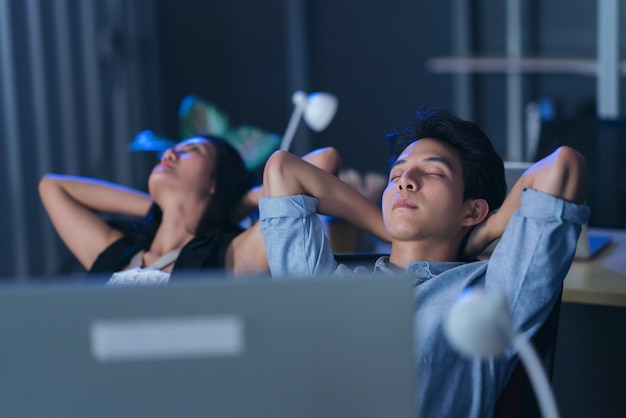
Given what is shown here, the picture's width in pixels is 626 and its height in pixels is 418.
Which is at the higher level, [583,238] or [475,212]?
[475,212]

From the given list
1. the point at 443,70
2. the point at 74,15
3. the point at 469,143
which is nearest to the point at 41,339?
the point at 469,143

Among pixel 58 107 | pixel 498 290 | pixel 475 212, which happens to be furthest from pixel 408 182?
pixel 58 107

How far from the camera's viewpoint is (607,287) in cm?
190

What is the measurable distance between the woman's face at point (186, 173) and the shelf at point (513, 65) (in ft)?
7.16

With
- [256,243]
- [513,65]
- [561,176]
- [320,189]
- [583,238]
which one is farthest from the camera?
[513,65]

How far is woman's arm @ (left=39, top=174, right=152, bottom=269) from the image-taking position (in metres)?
2.20

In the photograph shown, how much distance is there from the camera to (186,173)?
2100mm

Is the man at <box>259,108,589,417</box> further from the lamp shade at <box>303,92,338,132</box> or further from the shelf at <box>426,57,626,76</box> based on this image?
the shelf at <box>426,57,626,76</box>

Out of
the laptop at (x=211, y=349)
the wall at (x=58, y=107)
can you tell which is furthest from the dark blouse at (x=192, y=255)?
Result: the wall at (x=58, y=107)

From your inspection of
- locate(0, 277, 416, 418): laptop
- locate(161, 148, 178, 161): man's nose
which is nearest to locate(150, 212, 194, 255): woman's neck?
locate(161, 148, 178, 161): man's nose

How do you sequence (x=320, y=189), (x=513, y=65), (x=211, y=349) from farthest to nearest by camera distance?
1. (x=513, y=65)
2. (x=320, y=189)
3. (x=211, y=349)

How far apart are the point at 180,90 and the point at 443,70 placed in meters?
1.46

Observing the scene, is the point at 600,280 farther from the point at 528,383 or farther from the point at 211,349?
the point at 211,349

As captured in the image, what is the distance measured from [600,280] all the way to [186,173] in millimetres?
951
